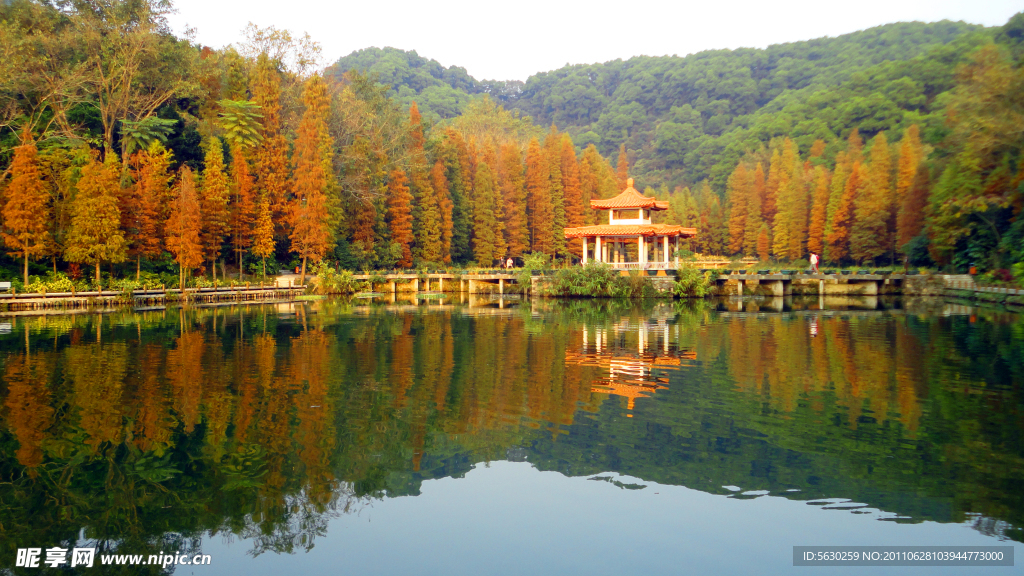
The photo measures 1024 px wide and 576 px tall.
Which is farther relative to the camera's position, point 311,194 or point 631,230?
point 631,230

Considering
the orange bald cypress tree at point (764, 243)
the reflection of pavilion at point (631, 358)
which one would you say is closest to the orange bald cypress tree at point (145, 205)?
the reflection of pavilion at point (631, 358)

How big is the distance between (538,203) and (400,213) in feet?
53.8

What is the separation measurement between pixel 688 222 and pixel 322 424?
74.3m

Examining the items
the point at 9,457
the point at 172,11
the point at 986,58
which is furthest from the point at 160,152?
the point at 986,58

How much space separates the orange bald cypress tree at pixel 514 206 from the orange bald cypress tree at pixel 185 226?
29584mm

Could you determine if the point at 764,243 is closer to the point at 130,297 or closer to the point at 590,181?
the point at 590,181

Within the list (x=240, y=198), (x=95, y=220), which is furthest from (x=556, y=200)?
(x=95, y=220)

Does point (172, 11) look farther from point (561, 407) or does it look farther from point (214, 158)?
point (561, 407)

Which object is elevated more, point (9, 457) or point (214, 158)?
point (214, 158)

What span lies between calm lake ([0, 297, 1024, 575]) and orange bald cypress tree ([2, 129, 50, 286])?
15443mm

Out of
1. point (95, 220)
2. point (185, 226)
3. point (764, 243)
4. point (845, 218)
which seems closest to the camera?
point (95, 220)

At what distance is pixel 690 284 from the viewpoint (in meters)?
40.3

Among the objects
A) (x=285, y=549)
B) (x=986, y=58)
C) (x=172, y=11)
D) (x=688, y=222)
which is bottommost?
(x=285, y=549)

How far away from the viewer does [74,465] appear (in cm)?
877
